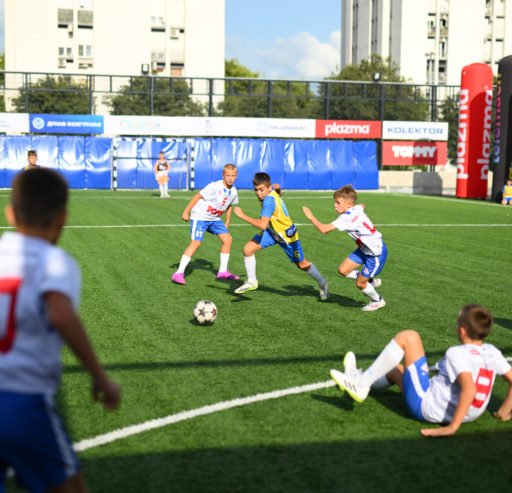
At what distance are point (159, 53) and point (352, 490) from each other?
7976 centimetres

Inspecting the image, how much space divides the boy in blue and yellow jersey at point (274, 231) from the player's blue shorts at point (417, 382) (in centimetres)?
433

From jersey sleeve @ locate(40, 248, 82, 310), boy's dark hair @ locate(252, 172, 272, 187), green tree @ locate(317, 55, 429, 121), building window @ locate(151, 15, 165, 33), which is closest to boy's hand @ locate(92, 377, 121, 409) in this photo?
jersey sleeve @ locate(40, 248, 82, 310)

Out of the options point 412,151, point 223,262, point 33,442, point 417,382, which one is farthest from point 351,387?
point 412,151

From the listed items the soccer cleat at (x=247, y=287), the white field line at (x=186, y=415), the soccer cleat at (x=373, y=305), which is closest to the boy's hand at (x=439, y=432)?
the white field line at (x=186, y=415)

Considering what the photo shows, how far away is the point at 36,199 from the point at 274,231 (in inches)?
260

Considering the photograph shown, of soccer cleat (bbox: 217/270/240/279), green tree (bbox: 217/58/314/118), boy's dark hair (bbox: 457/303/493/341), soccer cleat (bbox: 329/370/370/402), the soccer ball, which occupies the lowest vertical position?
soccer cleat (bbox: 217/270/240/279)

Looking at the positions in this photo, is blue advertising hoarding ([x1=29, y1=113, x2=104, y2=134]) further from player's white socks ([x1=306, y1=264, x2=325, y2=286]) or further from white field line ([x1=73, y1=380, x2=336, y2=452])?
white field line ([x1=73, y1=380, x2=336, y2=452])

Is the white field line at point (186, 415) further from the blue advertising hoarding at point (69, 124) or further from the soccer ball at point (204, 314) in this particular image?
the blue advertising hoarding at point (69, 124)

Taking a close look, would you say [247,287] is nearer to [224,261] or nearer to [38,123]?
[224,261]

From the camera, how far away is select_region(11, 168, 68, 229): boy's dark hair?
251 centimetres

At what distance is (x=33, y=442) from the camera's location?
2414 mm

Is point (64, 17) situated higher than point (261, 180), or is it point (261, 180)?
point (64, 17)

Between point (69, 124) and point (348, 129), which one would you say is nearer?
point (69, 124)

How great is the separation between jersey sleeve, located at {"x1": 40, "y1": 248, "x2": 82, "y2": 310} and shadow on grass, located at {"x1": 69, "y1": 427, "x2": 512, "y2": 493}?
1.65 meters
